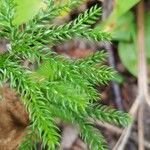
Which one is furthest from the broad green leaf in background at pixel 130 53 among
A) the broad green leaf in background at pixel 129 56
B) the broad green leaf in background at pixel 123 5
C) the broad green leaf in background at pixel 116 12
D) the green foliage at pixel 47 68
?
the green foliage at pixel 47 68

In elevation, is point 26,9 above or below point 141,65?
above

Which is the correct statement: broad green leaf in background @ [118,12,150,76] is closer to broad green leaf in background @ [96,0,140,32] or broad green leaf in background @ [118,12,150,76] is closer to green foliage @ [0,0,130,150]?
broad green leaf in background @ [96,0,140,32]

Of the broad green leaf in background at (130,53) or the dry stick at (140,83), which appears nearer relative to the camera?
the dry stick at (140,83)

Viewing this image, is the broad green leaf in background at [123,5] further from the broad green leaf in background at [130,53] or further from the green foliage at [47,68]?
the green foliage at [47,68]

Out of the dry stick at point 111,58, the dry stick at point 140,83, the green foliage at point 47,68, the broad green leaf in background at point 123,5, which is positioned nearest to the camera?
the green foliage at point 47,68

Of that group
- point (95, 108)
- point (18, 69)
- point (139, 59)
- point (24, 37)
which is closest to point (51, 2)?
point (24, 37)

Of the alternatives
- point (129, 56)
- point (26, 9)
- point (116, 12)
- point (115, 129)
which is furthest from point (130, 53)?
point (26, 9)

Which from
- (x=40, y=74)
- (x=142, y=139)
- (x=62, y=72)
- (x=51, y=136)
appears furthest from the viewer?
(x=142, y=139)

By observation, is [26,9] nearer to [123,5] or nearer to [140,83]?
[123,5]

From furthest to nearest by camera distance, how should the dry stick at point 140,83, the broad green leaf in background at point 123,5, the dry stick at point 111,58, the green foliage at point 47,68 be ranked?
the dry stick at point 111,58, the dry stick at point 140,83, the broad green leaf in background at point 123,5, the green foliage at point 47,68

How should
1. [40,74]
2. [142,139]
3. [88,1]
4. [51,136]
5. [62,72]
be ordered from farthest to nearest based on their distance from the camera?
[88,1], [142,139], [40,74], [62,72], [51,136]

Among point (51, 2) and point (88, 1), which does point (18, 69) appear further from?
point (88, 1)
